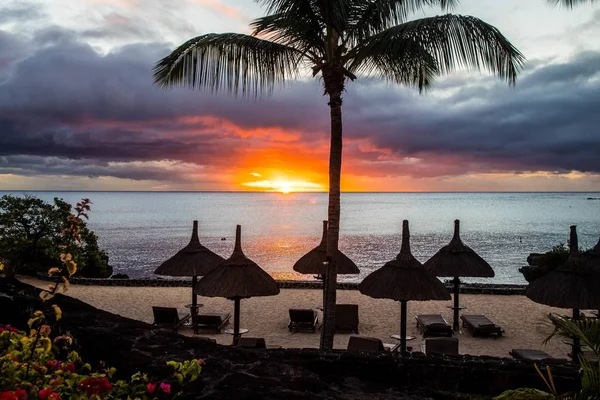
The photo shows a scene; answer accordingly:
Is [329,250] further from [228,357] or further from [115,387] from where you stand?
[115,387]

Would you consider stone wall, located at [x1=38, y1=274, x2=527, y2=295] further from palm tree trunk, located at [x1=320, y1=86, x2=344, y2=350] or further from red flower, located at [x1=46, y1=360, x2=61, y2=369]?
red flower, located at [x1=46, y1=360, x2=61, y2=369]

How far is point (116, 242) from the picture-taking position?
62375mm

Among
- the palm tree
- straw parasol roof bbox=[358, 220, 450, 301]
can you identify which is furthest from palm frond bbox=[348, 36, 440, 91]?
straw parasol roof bbox=[358, 220, 450, 301]

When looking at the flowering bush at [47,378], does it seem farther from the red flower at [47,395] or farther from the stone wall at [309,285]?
the stone wall at [309,285]

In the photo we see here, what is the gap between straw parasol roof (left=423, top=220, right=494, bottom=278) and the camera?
13258mm

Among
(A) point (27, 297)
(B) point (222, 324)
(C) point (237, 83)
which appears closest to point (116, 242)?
(B) point (222, 324)

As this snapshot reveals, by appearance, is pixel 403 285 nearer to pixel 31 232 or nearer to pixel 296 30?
pixel 296 30

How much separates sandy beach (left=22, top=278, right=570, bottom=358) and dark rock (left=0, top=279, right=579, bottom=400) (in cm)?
531

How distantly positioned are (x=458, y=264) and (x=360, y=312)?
11.7 ft

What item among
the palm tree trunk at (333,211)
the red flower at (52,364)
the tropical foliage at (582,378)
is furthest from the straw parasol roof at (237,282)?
the red flower at (52,364)

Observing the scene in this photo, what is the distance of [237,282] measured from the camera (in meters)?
10.9

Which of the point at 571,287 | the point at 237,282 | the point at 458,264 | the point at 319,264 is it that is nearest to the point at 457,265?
the point at 458,264

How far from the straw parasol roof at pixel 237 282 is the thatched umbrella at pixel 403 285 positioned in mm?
2313

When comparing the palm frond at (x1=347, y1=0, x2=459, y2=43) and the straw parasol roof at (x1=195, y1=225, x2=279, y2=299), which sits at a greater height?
the palm frond at (x1=347, y1=0, x2=459, y2=43)
